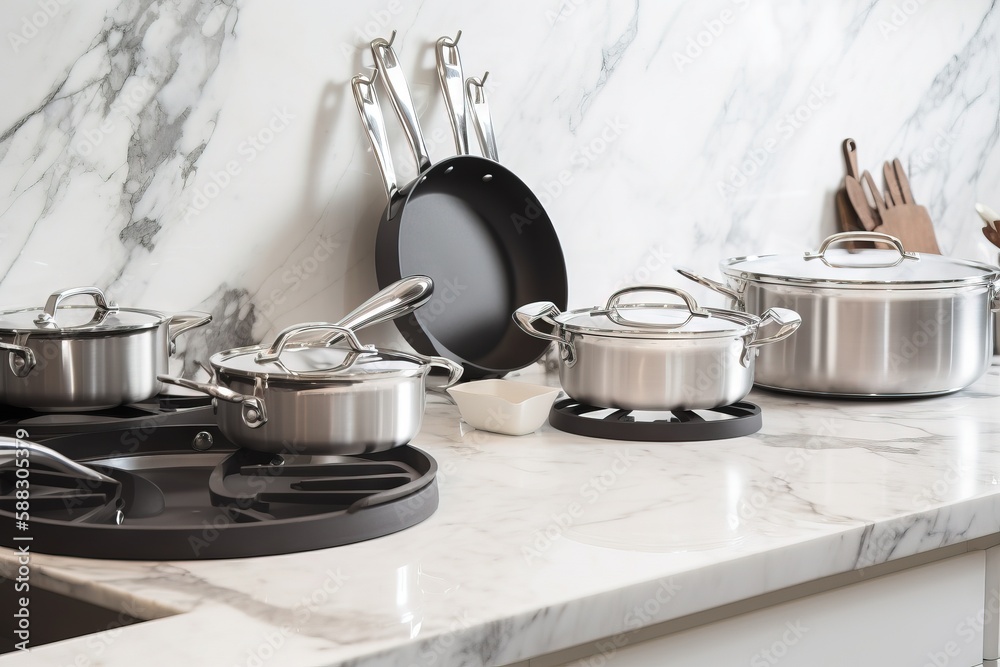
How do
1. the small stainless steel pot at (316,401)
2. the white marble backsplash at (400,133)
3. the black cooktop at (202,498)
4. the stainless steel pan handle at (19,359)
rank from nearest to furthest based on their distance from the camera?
the black cooktop at (202,498) → the small stainless steel pot at (316,401) → the stainless steel pan handle at (19,359) → the white marble backsplash at (400,133)

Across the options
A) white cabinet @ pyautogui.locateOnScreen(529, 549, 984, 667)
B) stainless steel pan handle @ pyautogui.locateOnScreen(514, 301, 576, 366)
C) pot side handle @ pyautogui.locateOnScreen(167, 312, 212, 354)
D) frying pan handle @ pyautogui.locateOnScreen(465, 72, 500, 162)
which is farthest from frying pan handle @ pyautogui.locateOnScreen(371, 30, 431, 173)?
white cabinet @ pyautogui.locateOnScreen(529, 549, 984, 667)

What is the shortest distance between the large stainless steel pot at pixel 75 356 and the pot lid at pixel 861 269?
30.8 inches

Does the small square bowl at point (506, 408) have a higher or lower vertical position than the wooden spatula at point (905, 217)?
lower

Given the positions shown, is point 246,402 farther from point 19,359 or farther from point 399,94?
point 399,94

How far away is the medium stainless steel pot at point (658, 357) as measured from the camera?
1.16m

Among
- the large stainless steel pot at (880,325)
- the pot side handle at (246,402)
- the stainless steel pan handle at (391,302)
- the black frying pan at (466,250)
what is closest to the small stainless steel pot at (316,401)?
the pot side handle at (246,402)

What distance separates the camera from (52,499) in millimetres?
842

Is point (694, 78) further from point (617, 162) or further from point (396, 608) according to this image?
point (396, 608)

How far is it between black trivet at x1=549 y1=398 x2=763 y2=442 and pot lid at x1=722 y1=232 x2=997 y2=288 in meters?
0.22

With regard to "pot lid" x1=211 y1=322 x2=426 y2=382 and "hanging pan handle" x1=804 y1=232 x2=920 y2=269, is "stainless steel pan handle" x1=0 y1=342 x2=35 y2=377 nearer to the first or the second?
"pot lid" x1=211 y1=322 x2=426 y2=382

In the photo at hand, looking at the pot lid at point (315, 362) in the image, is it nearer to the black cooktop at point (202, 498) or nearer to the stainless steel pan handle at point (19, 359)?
the black cooktop at point (202, 498)

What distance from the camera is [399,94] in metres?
1.35

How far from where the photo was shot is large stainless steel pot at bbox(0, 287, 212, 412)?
1.00m

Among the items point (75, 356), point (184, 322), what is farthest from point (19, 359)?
point (184, 322)
